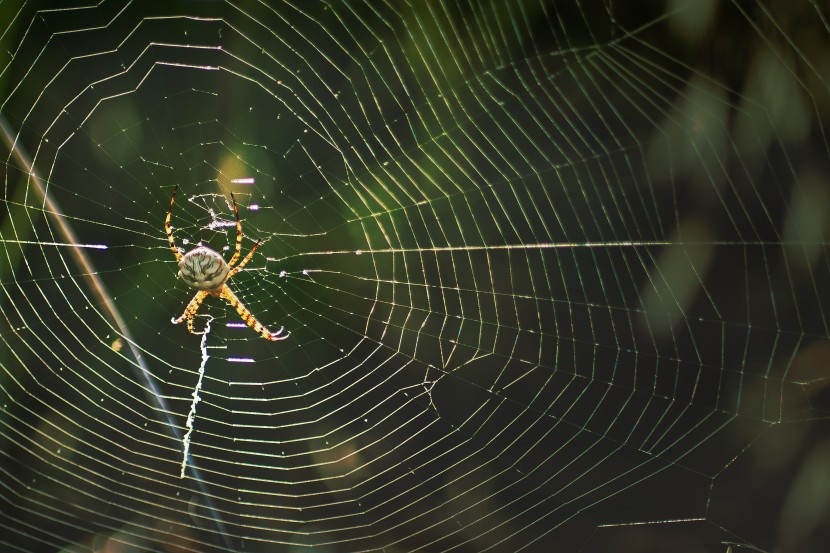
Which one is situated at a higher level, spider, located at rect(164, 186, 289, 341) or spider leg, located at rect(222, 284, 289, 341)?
spider, located at rect(164, 186, 289, 341)

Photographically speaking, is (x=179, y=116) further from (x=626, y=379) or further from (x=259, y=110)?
(x=626, y=379)

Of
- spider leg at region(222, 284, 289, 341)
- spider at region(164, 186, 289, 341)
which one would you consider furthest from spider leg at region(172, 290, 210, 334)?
spider leg at region(222, 284, 289, 341)

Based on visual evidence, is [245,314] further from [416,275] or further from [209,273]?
[416,275]

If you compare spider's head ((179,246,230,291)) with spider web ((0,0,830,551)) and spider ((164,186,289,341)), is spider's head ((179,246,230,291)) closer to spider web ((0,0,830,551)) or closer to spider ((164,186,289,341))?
spider ((164,186,289,341))

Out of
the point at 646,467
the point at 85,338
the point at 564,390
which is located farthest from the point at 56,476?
the point at 646,467

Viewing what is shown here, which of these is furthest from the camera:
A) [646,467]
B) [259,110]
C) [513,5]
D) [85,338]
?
[85,338]

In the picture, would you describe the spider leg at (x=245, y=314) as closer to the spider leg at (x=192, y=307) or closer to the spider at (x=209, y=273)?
the spider at (x=209, y=273)

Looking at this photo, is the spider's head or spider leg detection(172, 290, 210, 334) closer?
the spider's head

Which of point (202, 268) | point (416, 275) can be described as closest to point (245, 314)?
point (202, 268)
